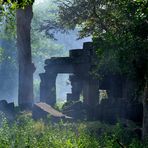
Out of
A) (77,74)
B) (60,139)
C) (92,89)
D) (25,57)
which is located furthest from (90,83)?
(60,139)

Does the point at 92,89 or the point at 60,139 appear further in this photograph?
the point at 92,89

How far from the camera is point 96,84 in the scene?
24.9 metres

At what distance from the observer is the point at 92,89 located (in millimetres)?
24875

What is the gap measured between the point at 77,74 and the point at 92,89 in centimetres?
418

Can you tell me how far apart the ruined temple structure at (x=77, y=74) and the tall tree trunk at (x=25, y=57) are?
108 inches

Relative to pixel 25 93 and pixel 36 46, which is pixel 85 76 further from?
pixel 36 46

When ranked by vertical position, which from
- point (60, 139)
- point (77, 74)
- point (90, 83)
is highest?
point (77, 74)

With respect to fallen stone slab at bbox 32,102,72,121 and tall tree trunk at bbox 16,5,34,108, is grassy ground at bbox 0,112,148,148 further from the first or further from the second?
tall tree trunk at bbox 16,5,34,108

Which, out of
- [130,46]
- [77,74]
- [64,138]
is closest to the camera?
[64,138]

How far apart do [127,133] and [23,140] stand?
5164mm

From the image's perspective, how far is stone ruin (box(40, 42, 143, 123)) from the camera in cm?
2159

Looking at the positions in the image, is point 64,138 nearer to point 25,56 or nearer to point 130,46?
point 130,46

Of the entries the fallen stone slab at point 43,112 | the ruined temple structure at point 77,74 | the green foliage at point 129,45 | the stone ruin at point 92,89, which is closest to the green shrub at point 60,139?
the green foliage at point 129,45

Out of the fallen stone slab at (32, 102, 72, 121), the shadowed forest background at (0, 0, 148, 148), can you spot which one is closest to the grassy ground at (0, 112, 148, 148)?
the shadowed forest background at (0, 0, 148, 148)
